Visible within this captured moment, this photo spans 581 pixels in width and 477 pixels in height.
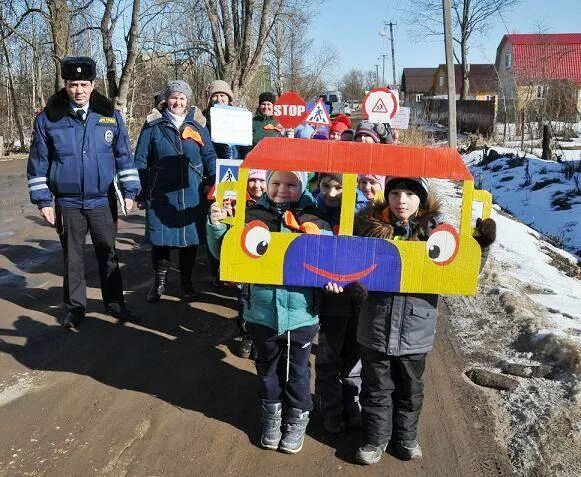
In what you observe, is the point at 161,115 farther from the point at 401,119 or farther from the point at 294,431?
the point at 401,119

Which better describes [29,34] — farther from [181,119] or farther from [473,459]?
[473,459]


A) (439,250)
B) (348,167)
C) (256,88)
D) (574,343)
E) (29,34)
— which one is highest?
(29,34)

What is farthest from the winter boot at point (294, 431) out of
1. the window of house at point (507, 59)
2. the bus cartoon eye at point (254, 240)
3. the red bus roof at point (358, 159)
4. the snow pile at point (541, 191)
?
the window of house at point (507, 59)

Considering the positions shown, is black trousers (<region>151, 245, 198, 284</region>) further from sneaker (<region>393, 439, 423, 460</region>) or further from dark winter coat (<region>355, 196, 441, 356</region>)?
sneaker (<region>393, 439, 423, 460</region>)

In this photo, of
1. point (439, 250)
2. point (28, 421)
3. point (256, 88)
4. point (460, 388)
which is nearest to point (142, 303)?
point (28, 421)

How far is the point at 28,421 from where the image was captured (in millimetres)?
3309

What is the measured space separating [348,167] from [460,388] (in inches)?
73.8

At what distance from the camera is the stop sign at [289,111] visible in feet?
27.2

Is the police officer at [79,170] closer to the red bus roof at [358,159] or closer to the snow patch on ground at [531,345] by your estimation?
the red bus roof at [358,159]

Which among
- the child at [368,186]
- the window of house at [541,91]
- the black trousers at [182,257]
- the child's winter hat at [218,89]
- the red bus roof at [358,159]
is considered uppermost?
the window of house at [541,91]

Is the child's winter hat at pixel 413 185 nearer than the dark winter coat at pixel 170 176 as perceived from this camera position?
Yes

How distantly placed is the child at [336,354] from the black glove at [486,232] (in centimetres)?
77

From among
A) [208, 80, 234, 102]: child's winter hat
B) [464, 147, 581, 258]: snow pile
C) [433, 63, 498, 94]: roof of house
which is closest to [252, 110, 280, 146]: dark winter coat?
[208, 80, 234, 102]: child's winter hat

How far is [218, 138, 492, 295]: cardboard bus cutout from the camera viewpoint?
108 inches
